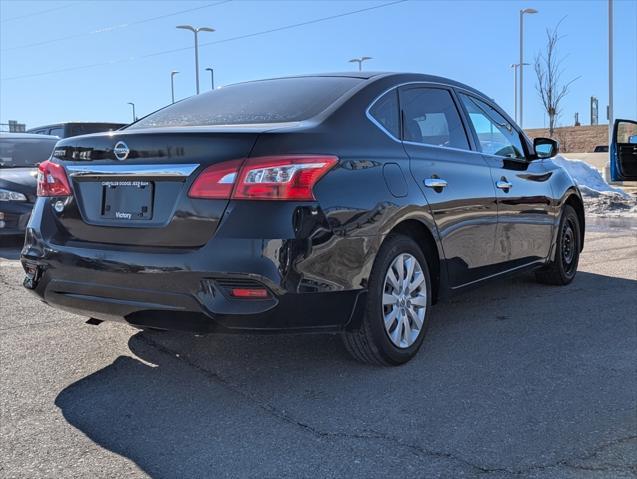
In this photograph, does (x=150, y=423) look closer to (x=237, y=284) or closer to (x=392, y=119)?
(x=237, y=284)

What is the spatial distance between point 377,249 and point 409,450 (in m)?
1.04

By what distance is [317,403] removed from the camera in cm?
317

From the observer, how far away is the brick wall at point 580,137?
5250 cm

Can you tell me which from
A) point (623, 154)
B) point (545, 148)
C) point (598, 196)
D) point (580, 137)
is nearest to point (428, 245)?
point (545, 148)

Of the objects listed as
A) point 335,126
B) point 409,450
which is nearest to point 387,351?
point 409,450

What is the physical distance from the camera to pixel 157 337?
4.23 m

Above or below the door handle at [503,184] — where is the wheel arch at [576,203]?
below

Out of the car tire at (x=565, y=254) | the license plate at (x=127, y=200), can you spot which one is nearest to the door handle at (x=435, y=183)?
the license plate at (x=127, y=200)

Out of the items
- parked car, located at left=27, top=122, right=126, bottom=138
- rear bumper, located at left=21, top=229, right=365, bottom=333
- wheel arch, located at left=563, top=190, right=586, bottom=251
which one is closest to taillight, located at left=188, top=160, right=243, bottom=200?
rear bumper, located at left=21, top=229, right=365, bottom=333

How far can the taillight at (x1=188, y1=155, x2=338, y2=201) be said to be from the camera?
2916 mm

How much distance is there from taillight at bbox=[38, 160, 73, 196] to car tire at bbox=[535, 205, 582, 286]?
3.96 metres

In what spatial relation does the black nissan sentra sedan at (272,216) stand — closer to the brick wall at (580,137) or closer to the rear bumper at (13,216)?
the rear bumper at (13,216)

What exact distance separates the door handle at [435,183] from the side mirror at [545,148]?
185cm

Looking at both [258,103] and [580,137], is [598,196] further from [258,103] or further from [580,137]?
[580,137]
